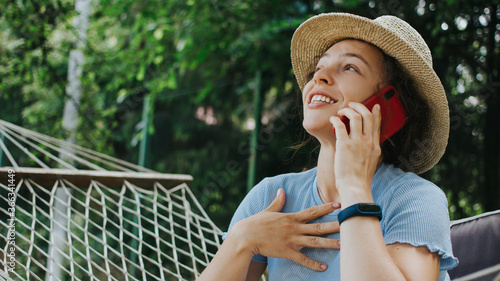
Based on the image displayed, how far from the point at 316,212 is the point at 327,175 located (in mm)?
129

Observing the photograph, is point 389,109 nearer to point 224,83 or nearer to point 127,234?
point 224,83

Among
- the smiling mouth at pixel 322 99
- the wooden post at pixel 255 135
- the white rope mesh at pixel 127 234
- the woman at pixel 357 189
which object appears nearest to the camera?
the woman at pixel 357 189

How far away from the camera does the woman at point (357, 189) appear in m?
1.05

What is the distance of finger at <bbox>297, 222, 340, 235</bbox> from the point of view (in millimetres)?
1199

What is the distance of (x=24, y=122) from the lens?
5.53m

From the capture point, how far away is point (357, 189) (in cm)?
111

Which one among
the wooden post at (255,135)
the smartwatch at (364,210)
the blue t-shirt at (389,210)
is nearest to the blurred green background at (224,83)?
the wooden post at (255,135)

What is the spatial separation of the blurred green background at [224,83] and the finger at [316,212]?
1.09 metres

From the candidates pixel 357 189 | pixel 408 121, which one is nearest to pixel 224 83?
pixel 408 121

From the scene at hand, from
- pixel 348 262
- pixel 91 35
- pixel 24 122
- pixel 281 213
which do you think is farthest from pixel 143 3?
pixel 348 262

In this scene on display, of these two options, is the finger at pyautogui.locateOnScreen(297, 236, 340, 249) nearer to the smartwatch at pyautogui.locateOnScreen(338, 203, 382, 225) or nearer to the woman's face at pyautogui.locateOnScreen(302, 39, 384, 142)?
the smartwatch at pyautogui.locateOnScreen(338, 203, 382, 225)

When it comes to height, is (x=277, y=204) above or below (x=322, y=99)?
below

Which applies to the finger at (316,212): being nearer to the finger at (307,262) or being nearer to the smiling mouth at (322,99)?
the finger at (307,262)

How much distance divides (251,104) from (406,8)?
1374mm
